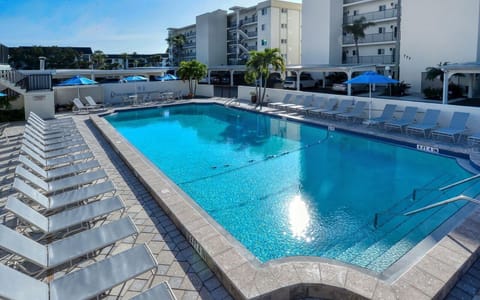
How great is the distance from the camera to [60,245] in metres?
4.48

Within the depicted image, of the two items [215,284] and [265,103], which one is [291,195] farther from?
[265,103]

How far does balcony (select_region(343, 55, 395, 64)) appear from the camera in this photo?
2953 centimetres

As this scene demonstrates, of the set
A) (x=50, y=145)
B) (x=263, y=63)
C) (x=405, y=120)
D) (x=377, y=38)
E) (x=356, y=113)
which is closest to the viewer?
(x=50, y=145)

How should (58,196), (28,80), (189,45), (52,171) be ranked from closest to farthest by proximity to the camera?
(58,196)
(52,171)
(28,80)
(189,45)

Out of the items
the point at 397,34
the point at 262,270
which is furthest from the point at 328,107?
the point at 397,34

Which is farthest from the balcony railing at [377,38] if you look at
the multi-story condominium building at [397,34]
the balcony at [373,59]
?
the balcony at [373,59]

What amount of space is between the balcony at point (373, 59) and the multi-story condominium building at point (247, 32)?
988 cm

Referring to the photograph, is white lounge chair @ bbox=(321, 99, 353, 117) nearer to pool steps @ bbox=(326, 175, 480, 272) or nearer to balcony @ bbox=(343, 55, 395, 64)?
pool steps @ bbox=(326, 175, 480, 272)

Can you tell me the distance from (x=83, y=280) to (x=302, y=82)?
30.9 m

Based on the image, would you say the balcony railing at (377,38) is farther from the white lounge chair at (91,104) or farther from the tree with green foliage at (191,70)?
the white lounge chair at (91,104)

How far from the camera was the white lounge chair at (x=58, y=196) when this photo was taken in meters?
5.81

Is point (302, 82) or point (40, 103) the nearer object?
point (40, 103)

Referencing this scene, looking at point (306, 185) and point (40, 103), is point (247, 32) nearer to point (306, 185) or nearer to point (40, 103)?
point (40, 103)

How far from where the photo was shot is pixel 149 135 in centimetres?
1516
